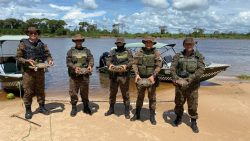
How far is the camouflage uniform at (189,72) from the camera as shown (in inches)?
273

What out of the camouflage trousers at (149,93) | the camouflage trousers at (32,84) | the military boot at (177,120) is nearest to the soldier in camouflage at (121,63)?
the camouflage trousers at (149,93)

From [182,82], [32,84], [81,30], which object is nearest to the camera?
[182,82]

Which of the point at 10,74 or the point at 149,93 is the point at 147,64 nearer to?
the point at 149,93

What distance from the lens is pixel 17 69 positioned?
12.6 m

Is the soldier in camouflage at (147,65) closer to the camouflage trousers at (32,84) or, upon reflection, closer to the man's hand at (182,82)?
the man's hand at (182,82)

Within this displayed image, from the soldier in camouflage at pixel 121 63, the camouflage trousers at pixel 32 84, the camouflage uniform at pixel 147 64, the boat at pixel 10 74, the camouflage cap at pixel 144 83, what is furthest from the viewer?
the boat at pixel 10 74

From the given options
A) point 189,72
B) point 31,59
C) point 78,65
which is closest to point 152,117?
point 189,72

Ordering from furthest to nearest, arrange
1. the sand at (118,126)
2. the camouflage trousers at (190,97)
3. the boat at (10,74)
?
the boat at (10,74) → the camouflage trousers at (190,97) → the sand at (118,126)

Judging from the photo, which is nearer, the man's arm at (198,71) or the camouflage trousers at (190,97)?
the man's arm at (198,71)

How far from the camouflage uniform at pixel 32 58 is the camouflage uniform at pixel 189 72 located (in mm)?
3073

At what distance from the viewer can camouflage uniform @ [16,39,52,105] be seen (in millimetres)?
7379

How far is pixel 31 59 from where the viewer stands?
737 cm

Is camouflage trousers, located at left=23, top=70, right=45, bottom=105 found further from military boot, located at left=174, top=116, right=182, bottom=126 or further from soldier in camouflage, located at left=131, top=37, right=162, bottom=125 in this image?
military boot, located at left=174, top=116, right=182, bottom=126

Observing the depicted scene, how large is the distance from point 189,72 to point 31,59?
3589 millimetres
